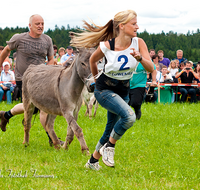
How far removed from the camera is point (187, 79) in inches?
590

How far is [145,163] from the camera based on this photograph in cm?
520

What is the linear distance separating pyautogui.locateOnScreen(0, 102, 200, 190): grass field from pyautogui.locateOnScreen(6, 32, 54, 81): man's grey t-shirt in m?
1.72

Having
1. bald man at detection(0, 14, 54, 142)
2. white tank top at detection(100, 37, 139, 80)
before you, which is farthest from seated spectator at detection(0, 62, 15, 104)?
A: white tank top at detection(100, 37, 139, 80)

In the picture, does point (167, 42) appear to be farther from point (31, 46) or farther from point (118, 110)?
point (118, 110)

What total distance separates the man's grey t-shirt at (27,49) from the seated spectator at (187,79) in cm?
925

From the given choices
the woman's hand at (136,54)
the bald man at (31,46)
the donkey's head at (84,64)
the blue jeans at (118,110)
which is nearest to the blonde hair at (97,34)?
the donkey's head at (84,64)

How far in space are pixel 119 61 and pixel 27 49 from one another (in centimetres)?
322

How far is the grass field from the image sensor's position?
4.22 metres

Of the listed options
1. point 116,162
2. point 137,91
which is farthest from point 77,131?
point 137,91

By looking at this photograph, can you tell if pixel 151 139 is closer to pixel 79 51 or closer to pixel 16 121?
pixel 79 51

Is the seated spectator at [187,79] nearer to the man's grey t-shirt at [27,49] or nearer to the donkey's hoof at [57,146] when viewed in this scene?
the man's grey t-shirt at [27,49]

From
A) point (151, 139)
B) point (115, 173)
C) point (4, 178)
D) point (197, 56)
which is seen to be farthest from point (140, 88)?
point (197, 56)

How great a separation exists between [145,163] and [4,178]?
2250 millimetres

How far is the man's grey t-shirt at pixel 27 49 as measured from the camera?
6797mm
